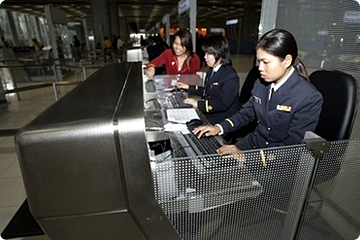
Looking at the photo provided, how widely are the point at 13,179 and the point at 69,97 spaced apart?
72.3 inches

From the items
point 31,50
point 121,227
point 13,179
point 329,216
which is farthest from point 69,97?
point 31,50

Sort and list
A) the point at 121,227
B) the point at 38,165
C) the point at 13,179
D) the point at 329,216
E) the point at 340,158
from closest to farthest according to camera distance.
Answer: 1. the point at 38,165
2. the point at 121,227
3. the point at 340,158
4. the point at 329,216
5. the point at 13,179

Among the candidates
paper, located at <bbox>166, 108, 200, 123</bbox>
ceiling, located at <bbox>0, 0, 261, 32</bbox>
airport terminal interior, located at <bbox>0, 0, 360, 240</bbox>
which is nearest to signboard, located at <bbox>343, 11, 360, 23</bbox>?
airport terminal interior, located at <bbox>0, 0, 360, 240</bbox>

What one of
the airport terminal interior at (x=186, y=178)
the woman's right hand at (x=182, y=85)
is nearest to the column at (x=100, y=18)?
the woman's right hand at (x=182, y=85)

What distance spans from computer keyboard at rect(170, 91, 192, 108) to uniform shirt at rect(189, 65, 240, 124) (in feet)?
0.42

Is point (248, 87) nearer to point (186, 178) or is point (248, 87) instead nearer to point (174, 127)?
point (174, 127)

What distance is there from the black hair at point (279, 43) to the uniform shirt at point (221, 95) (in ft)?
2.08

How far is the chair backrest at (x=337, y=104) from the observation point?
112cm

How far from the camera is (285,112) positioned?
1.14 meters

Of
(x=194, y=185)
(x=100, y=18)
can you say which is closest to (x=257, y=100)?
(x=194, y=185)

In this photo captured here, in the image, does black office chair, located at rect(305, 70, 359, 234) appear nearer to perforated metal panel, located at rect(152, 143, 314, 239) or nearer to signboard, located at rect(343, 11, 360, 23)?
perforated metal panel, located at rect(152, 143, 314, 239)

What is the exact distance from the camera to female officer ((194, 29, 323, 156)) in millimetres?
1059

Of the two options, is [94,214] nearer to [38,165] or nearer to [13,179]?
[38,165]

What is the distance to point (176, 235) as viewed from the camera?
1.97 feet
